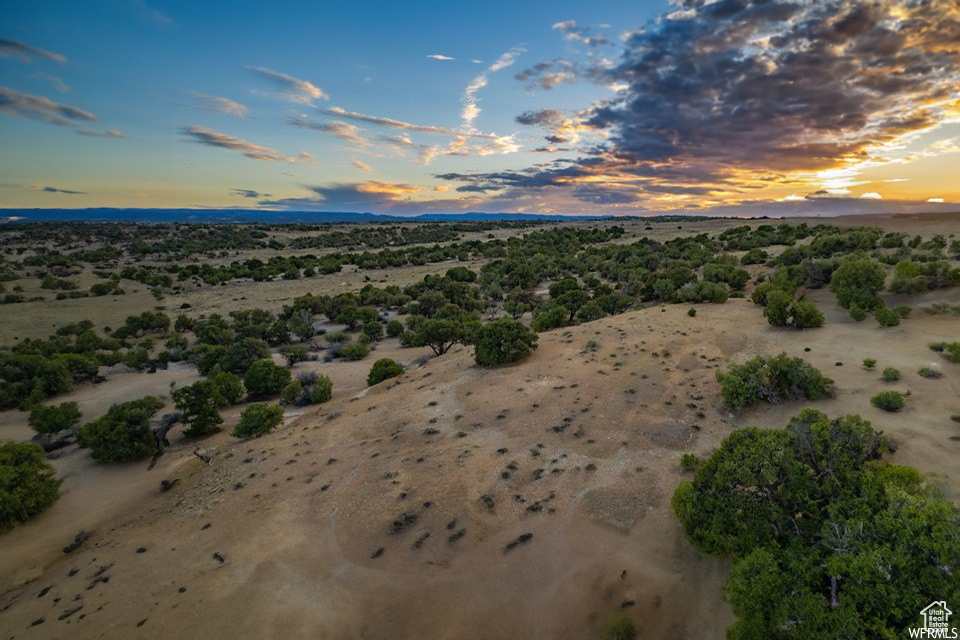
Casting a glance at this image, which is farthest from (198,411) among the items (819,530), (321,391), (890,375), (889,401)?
(890,375)

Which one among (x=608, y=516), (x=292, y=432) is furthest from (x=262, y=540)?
(x=608, y=516)

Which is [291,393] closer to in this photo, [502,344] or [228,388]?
[228,388]

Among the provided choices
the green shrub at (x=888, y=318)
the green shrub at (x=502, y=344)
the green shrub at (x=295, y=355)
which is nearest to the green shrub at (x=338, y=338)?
the green shrub at (x=295, y=355)

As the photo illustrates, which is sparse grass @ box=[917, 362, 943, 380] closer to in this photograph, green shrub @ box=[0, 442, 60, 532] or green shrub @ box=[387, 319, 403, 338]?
green shrub @ box=[387, 319, 403, 338]

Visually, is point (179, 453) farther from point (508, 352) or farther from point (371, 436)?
point (508, 352)

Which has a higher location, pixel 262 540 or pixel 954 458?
pixel 954 458

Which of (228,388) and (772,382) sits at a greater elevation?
(772,382)

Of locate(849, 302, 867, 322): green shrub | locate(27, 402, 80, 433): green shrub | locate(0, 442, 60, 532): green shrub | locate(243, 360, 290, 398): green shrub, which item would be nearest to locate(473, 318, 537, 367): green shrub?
locate(243, 360, 290, 398): green shrub

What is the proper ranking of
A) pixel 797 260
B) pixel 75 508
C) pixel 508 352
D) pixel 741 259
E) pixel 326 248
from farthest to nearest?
pixel 326 248 → pixel 741 259 → pixel 797 260 → pixel 508 352 → pixel 75 508
